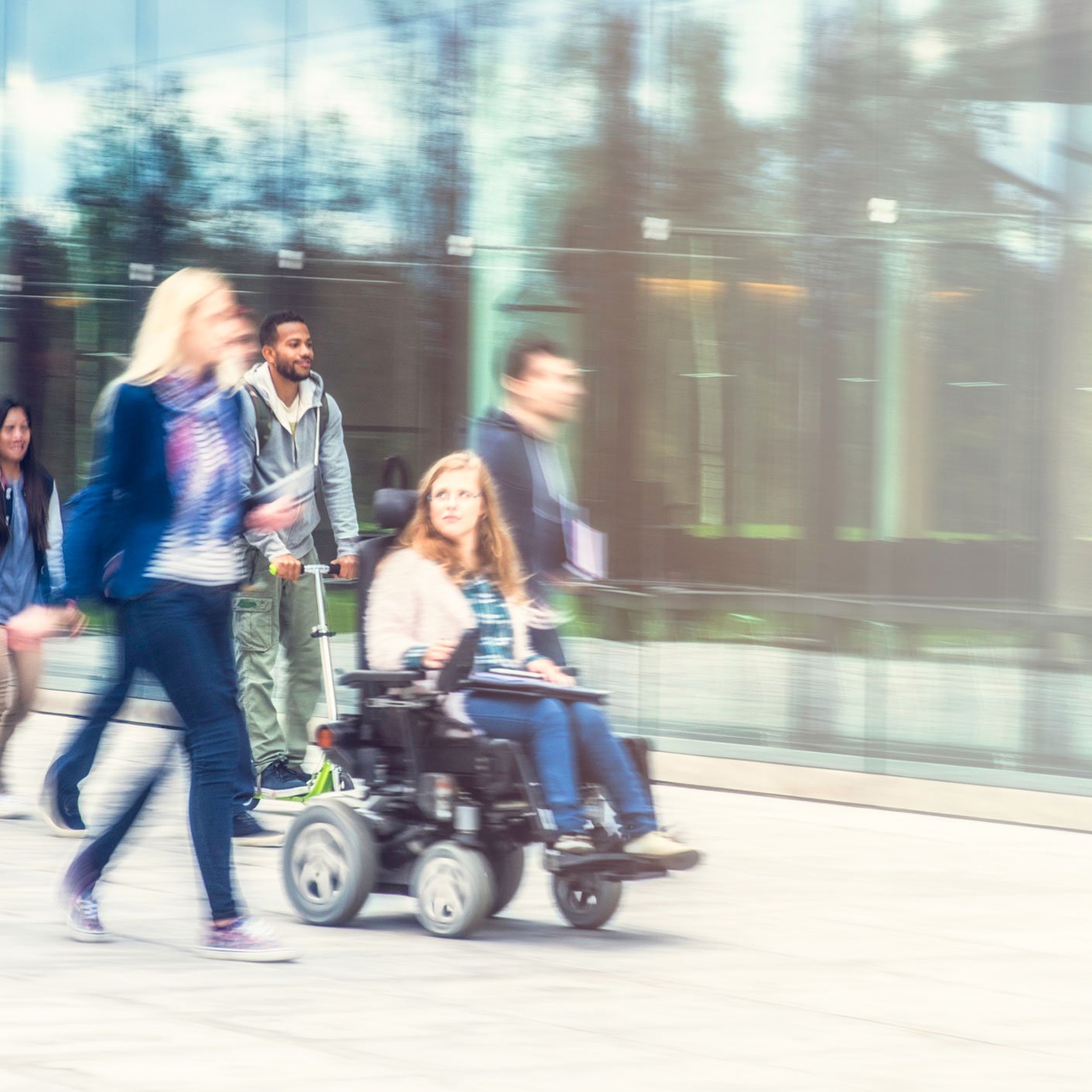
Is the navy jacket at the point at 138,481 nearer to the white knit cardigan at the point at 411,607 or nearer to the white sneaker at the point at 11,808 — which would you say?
the white knit cardigan at the point at 411,607

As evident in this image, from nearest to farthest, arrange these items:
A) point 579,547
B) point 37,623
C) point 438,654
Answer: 1. point 37,623
2. point 438,654
3. point 579,547

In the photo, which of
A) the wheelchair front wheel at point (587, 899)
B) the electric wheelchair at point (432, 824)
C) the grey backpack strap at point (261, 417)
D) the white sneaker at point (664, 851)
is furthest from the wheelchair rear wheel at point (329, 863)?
the grey backpack strap at point (261, 417)

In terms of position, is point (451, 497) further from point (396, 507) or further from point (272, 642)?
point (272, 642)

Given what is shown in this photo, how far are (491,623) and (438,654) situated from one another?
0.34m

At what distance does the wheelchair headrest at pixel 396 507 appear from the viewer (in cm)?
665

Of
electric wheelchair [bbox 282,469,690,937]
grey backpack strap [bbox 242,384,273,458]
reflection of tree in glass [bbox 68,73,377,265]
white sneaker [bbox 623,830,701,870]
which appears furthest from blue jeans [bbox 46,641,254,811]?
reflection of tree in glass [bbox 68,73,377,265]

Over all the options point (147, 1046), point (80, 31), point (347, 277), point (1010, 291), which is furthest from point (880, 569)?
point (80, 31)

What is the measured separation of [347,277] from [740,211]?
276 cm

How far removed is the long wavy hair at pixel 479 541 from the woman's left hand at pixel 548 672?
0.24 m

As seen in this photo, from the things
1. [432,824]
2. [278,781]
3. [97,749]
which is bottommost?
[278,781]

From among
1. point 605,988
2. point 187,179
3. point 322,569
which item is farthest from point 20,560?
point 187,179

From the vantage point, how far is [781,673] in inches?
416

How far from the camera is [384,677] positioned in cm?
639

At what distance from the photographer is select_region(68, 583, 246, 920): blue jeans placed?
580cm
